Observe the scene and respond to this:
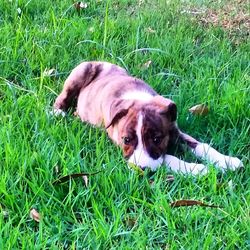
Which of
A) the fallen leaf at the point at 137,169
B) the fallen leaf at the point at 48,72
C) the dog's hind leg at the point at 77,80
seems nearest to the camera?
the fallen leaf at the point at 137,169

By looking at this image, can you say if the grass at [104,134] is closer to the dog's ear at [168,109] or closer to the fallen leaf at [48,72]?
the fallen leaf at [48,72]

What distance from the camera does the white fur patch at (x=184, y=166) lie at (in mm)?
4355

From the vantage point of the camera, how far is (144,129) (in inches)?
180

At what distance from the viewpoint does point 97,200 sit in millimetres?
4016

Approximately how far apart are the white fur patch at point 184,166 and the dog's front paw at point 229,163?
0.14 metres

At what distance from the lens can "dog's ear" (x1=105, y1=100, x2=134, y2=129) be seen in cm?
479

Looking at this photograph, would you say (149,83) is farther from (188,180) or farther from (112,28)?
(188,180)

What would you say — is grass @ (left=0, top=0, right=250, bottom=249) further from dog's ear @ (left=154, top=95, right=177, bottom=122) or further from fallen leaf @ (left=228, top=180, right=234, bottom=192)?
dog's ear @ (left=154, top=95, right=177, bottom=122)

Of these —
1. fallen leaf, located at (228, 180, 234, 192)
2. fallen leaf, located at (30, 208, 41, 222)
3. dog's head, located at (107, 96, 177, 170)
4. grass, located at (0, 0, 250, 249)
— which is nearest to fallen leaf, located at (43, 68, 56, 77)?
grass, located at (0, 0, 250, 249)

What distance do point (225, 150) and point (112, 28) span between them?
2336 millimetres

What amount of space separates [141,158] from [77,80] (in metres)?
1.51

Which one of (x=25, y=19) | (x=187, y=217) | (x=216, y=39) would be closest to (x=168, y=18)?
(x=216, y=39)

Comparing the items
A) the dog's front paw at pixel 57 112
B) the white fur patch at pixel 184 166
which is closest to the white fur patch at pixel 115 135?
the white fur patch at pixel 184 166

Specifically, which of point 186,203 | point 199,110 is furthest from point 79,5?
point 186,203
